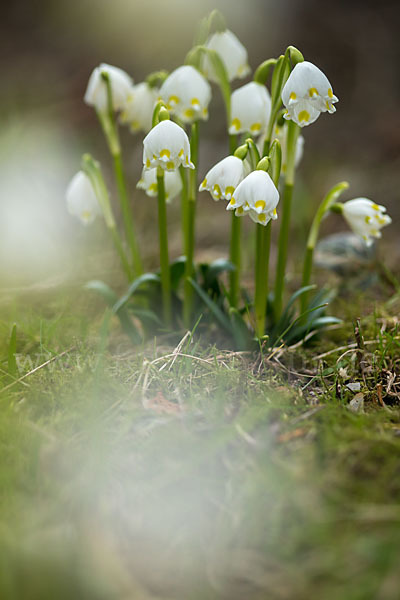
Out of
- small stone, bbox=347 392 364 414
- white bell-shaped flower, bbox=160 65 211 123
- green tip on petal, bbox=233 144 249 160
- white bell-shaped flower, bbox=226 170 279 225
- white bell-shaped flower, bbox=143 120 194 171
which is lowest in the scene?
small stone, bbox=347 392 364 414

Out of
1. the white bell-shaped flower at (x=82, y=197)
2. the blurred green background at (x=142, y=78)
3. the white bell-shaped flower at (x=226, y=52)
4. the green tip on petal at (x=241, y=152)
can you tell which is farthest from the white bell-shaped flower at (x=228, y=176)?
the blurred green background at (x=142, y=78)

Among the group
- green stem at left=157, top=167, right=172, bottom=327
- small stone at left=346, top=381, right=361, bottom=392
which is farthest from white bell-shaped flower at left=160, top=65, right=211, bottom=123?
small stone at left=346, top=381, right=361, bottom=392

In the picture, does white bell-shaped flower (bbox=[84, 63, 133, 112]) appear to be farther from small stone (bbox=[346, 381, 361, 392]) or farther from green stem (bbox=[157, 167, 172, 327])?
small stone (bbox=[346, 381, 361, 392])

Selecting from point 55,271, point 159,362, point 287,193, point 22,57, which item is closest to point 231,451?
point 159,362

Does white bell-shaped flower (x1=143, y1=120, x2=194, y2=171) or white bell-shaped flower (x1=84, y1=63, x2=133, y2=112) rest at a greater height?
white bell-shaped flower (x1=84, y1=63, x2=133, y2=112)

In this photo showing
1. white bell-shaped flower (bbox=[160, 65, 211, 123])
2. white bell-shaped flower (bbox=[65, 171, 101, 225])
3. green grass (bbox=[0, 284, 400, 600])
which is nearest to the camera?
green grass (bbox=[0, 284, 400, 600])

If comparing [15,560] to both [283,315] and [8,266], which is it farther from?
[8,266]

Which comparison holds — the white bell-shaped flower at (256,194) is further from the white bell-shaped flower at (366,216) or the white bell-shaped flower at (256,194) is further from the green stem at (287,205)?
the white bell-shaped flower at (366,216)
